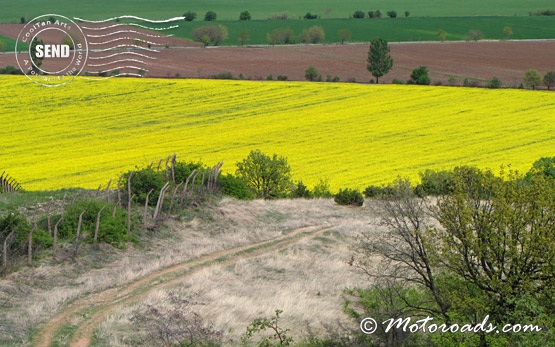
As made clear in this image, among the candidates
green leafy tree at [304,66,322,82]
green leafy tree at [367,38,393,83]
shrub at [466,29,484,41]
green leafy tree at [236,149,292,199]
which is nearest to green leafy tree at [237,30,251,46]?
green leafy tree at [367,38,393,83]

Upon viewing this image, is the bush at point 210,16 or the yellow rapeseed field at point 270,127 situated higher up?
the bush at point 210,16

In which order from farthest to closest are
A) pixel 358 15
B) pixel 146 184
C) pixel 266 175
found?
1. pixel 358 15
2. pixel 266 175
3. pixel 146 184

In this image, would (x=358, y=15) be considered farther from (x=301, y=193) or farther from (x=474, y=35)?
(x=301, y=193)

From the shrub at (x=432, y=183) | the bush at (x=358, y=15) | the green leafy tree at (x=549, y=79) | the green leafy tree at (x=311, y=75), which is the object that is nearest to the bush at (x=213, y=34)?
the green leafy tree at (x=311, y=75)

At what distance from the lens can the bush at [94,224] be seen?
29.5 m

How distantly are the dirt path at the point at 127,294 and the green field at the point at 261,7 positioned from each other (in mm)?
119328

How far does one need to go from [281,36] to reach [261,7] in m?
50.9

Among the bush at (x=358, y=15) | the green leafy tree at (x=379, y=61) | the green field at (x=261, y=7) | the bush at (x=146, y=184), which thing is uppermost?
the green field at (x=261, y=7)

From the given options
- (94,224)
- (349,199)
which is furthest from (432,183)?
(94,224)

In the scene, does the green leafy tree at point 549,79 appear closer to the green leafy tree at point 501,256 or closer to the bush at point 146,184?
the bush at point 146,184

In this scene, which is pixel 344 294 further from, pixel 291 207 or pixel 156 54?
pixel 156 54

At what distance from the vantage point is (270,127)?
6844cm

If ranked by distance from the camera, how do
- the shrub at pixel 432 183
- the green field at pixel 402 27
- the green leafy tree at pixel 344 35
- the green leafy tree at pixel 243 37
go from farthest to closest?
the green field at pixel 402 27
the green leafy tree at pixel 344 35
the green leafy tree at pixel 243 37
the shrub at pixel 432 183

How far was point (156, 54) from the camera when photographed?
103 metres
